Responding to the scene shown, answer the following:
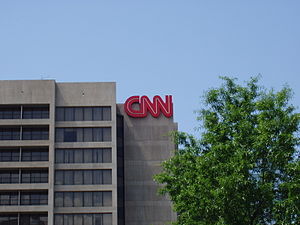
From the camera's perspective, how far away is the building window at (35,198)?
291 ft

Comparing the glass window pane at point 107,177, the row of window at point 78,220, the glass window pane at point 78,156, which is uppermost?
the glass window pane at point 78,156

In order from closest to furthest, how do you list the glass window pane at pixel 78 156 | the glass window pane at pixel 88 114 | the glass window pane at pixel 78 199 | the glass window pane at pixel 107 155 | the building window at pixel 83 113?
the glass window pane at pixel 78 199, the glass window pane at pixel 107 155, the glass window pane at pixel 78 156, the glass window pane at pixel 88 114, the building window at pixel 83 113

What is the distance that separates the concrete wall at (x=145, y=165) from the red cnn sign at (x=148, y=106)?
2.64 ft

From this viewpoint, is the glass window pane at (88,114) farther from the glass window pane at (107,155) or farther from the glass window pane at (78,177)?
the glass window pane at (78,177)

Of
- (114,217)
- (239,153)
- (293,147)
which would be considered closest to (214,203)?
(239,153)

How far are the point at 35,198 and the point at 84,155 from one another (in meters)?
9.40

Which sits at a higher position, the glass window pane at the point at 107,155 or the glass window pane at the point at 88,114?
the glass window pane at the point at 88,114

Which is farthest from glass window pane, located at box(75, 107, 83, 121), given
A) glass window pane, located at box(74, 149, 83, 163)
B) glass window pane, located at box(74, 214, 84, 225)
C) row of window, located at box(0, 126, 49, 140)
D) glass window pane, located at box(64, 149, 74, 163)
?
glass window pane, located at box(74, 214, 84, 225)

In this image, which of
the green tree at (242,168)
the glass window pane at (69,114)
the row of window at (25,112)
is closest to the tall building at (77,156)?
the row of window at (25,112)

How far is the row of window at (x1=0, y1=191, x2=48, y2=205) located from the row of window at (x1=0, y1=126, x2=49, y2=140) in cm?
821

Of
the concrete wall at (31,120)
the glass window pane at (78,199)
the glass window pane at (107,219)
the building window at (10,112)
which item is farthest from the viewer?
the building window at (10,112)

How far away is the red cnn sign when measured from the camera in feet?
313

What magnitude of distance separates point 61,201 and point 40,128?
11.9m

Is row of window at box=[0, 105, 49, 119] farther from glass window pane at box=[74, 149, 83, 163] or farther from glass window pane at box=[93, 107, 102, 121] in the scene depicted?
glass window pane at box=[74, 149, 83, 163]
